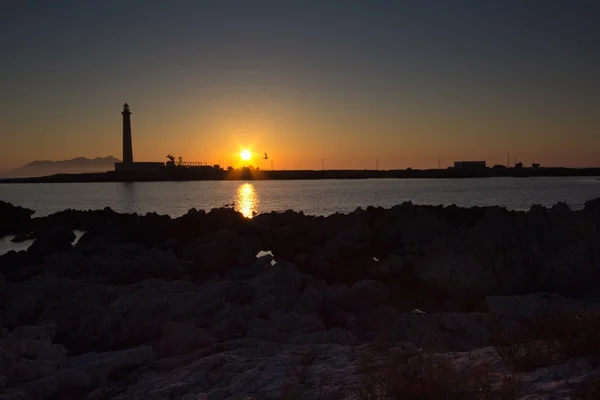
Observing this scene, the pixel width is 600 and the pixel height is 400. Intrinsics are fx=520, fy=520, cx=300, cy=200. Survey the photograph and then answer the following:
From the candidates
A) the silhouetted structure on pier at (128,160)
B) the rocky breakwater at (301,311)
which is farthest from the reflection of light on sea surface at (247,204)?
the silhouetted structure on pier at (128,160)

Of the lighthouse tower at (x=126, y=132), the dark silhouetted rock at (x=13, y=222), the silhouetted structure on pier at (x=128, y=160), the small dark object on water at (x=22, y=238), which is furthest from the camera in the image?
the silhouetted structure on pier at (x=128, y=160)

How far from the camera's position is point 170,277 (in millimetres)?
15656

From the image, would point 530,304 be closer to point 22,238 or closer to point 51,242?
point 51,242

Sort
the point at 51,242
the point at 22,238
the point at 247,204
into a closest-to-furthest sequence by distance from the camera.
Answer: the point at 51,242
the point at 22,238
the point at 247,204

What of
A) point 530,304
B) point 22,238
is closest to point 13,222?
point 22,238

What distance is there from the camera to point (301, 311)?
11.0 meters

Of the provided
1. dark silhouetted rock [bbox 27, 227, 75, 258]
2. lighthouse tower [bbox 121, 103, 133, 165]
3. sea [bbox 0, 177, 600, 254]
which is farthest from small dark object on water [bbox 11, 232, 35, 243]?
lighthouse tower [bbox 121, 103, 133, 165]

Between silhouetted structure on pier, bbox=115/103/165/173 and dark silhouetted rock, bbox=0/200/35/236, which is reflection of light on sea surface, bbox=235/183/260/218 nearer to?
dark silhouetted rock, bbox=0/200/35/236

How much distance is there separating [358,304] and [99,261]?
8083mm

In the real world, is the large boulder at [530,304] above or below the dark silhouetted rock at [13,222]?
above

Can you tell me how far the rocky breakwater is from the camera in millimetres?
6516

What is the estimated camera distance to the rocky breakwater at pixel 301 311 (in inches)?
257

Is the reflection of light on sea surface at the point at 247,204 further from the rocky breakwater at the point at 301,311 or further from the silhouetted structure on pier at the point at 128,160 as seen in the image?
the silhouetted structure on pier at the point at 128,160

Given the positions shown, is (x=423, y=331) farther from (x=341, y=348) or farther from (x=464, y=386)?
(x=464, y=386)
